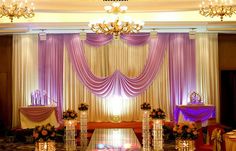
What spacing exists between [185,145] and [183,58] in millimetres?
7695

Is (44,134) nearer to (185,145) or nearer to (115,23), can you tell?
(185,145)

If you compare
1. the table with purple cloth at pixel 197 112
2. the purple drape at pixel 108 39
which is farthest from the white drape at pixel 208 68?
the purple drape at pixel 108 39

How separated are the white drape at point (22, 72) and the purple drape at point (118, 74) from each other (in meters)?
1.30

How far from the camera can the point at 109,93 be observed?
12297mm

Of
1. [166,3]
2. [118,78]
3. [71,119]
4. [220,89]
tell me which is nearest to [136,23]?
[166,3]

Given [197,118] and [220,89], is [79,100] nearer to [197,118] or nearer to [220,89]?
[197,118]

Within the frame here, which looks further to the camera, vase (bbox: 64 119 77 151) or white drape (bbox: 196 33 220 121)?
white drape (bbox: 196 33 220 121)

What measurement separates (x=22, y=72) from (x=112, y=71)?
2.96 meters

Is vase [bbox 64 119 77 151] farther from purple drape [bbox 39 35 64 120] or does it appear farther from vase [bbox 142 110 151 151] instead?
purple drape [bbox 39 35 64 120]

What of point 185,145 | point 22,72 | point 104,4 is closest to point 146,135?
point 185,145

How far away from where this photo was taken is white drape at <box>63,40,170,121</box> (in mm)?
12305

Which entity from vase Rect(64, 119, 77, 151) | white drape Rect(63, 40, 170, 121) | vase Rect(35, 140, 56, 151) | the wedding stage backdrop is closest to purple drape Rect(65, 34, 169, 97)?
the wedding stage backdrop

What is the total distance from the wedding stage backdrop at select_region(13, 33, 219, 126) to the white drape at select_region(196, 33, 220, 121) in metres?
0.03

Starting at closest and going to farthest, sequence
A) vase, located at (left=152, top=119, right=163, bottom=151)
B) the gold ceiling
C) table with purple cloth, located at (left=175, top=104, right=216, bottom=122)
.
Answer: vase, located at (left=152, top=119, right=163, bottom=151)
the gold ceiling
table with purple cloth, located at (left=175, top=104, right=216, bottom=122)
